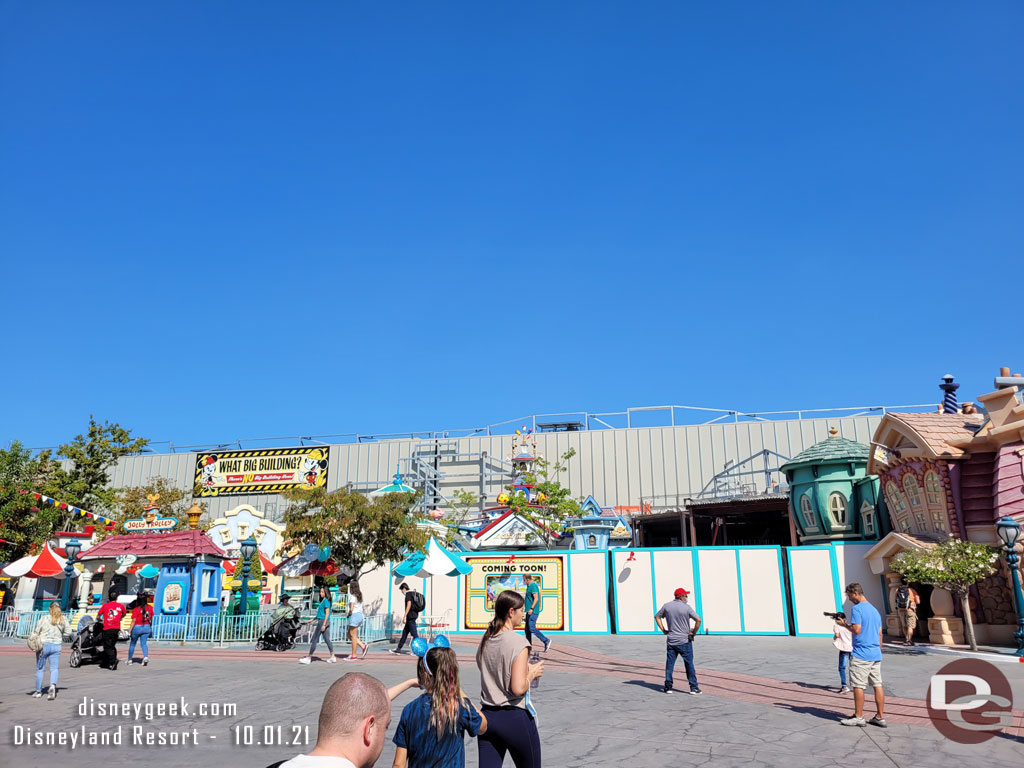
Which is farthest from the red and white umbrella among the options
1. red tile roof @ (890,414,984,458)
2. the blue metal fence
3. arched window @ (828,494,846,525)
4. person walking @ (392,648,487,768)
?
red tile roof @ (890,414,984,458)

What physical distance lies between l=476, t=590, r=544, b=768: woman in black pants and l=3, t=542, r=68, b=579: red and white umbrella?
25.9m

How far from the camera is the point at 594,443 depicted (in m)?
49.9

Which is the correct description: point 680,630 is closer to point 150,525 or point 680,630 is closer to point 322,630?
point 322,630

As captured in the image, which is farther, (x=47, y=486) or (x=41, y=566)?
(x=47, y=486)

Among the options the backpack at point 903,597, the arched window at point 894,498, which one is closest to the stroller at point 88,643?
the backpack at point 903,597

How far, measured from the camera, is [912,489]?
21531mm

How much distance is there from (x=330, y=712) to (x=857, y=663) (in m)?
7.73

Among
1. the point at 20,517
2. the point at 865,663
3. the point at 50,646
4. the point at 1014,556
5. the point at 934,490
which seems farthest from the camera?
the point at 20,517

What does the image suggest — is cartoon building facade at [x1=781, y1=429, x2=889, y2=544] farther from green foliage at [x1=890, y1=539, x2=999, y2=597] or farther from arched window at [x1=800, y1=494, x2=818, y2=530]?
green foliage at [x1=890, y1=539, x2=999, y2=597]

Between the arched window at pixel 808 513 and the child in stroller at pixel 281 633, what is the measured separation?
1731cm

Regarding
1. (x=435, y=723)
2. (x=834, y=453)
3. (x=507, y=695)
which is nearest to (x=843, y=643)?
(x=507, y=695)

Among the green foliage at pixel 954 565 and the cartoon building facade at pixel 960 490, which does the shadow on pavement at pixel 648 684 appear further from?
the cartoon building facade at pixel 960 490

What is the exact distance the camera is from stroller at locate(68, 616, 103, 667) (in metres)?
14.6

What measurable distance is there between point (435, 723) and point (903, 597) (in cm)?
1863
